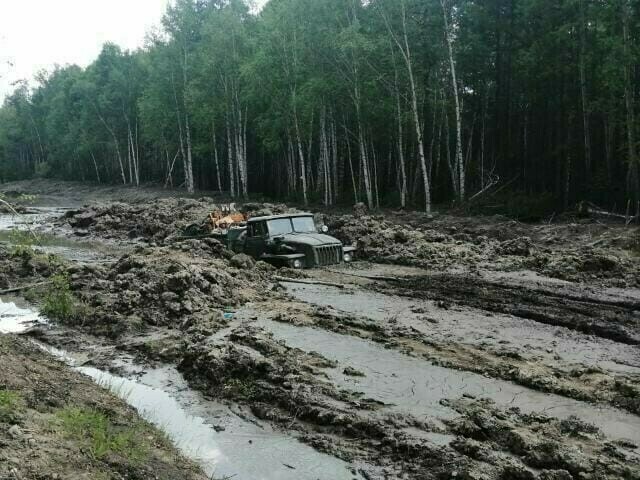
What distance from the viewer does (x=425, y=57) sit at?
94.1 ft

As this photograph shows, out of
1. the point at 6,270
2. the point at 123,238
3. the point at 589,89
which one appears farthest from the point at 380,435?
the point at 589,89

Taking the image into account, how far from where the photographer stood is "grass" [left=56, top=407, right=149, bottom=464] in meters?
4.87

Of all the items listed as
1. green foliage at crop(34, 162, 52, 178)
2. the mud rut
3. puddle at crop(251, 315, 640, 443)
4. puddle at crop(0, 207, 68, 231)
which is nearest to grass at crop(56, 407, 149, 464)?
puddle at crop(251, 315, 640, 443)

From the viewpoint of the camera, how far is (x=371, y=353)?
8.51m

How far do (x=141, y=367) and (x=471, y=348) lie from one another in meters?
4.79

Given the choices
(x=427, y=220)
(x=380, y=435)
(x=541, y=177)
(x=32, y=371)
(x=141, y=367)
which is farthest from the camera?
→ (x=541, y=177)

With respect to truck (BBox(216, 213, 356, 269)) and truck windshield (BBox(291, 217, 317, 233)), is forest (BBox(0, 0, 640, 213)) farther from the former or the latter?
truck (BBox(216, 213, 356, 269))

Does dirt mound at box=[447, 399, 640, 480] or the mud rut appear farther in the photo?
the mud rut

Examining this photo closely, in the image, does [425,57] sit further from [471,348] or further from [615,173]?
[471,348]

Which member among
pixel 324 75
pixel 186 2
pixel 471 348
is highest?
pixel 186 2

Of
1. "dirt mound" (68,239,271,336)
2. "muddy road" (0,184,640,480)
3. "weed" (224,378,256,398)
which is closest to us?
"muddy road" (0,184,640,480)

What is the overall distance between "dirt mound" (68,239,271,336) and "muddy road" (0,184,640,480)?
0.05 metres

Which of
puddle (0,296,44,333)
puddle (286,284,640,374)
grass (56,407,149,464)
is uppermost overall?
grass (56,407,149,464)

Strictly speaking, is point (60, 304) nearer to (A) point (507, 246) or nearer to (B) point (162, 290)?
(B) point (162, 290)
